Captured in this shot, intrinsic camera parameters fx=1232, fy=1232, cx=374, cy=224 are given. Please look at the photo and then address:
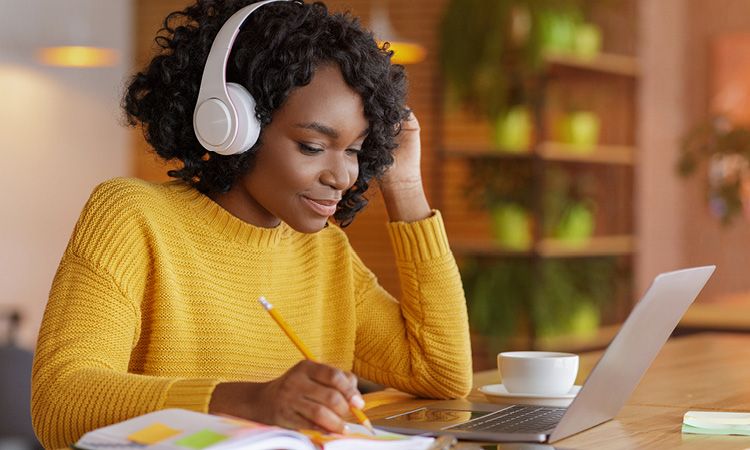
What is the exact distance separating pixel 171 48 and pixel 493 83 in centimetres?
331

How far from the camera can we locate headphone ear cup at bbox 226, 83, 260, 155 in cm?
163

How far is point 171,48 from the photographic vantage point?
1766mm

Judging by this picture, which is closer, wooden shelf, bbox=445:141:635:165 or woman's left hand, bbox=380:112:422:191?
woman's left hand, bbox=380:112:422:191

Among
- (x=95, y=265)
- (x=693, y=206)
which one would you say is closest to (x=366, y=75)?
(x=95, y=265)

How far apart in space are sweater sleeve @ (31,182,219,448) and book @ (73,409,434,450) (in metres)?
0.14

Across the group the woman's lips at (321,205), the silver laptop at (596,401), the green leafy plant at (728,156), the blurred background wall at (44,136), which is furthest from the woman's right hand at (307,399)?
the blurred background wall at (44,136)

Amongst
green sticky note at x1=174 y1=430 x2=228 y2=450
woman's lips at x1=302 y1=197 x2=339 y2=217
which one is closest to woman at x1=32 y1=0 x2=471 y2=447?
woman's lips at x1=302 y1=197 x2=339 y2=217

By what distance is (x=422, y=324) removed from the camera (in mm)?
1954

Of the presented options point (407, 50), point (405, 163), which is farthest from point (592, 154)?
point (405, 163)

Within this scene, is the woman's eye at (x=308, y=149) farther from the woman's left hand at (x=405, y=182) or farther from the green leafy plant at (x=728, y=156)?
the green leafy plant at (x=728, y=156)

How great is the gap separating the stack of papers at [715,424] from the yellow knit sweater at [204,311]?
401 mm

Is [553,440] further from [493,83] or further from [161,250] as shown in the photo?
[493,83]

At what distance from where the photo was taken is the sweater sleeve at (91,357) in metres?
1.40

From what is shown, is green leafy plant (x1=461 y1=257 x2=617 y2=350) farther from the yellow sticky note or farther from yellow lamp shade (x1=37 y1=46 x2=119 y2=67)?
the yellow sticky note
